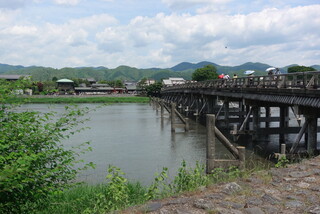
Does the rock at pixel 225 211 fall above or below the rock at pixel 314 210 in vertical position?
below

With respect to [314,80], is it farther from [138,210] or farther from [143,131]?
[143,131]

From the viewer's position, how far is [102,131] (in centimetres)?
2755

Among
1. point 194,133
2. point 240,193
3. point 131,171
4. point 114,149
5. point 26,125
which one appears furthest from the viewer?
point 194,133

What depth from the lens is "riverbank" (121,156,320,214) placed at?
4.85 meters

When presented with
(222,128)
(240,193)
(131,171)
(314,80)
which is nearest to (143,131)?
(222,128)

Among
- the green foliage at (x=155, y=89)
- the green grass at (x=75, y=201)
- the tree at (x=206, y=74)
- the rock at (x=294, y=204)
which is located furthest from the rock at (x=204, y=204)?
the tree at (x=206, y=74)

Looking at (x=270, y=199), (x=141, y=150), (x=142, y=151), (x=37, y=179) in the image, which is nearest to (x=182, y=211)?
(x=270, y=199)

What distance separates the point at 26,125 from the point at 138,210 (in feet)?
11.3

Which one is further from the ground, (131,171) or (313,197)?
(313,197)

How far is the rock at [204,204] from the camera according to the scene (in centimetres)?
493

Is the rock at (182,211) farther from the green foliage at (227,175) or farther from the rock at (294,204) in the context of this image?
the green foliage at (227,175)

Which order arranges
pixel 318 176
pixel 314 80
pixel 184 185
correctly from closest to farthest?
pixel 318 176 → pixel 184 185 → pixel 314 80

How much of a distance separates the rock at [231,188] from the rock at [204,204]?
2.17 feet

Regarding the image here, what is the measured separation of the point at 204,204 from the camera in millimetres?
5031
